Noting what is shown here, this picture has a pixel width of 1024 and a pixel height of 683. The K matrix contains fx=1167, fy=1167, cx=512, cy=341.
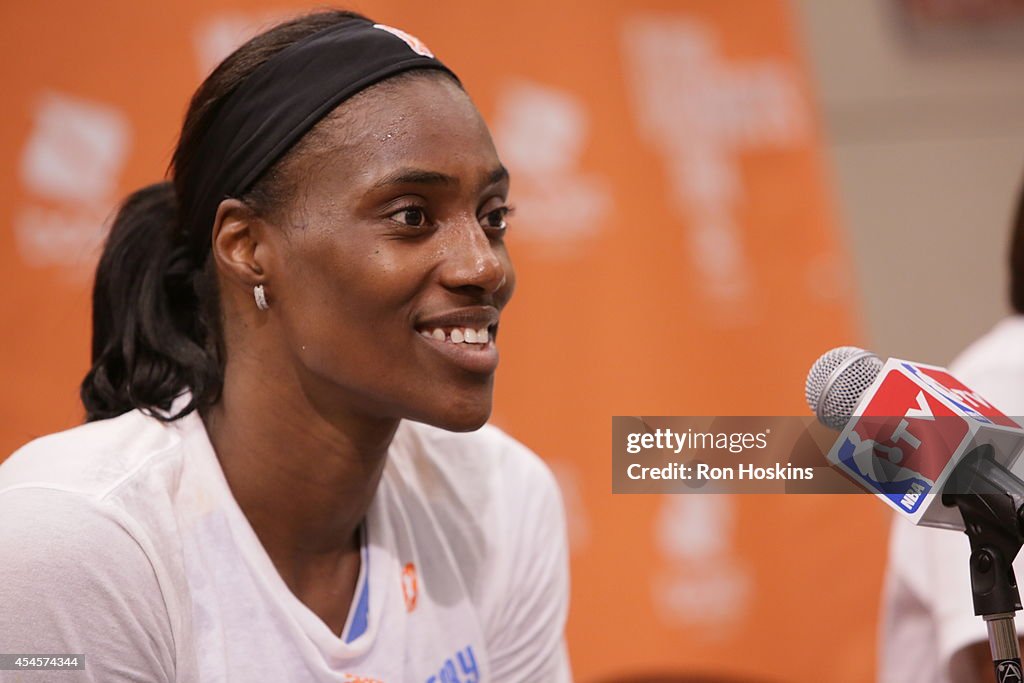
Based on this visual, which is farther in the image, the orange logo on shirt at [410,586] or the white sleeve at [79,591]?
the orange logo on shirt at [410,586]

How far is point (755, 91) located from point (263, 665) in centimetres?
189

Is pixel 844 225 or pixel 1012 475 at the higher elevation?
pixel 844 225

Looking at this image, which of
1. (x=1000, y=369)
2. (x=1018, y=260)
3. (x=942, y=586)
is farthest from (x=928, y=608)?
(x=1018, y=260)

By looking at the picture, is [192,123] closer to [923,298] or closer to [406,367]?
[406,367]

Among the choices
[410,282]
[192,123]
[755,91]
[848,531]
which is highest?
[755,91]

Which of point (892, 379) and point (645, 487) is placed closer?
point (892, 379)

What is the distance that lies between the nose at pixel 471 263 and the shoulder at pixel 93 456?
377 millimetres

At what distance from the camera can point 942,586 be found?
5.15 ft

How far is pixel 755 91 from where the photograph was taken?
269 cm

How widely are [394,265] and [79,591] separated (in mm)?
465

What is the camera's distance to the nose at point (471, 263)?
1295 mm

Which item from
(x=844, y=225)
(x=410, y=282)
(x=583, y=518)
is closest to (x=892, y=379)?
(x=410, y=282)

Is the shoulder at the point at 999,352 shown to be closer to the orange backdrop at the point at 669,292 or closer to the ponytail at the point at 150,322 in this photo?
the orange backdrop at the point at 669,292

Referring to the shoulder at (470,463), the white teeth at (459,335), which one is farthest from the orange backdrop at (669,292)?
the white teeth at (459,335)
